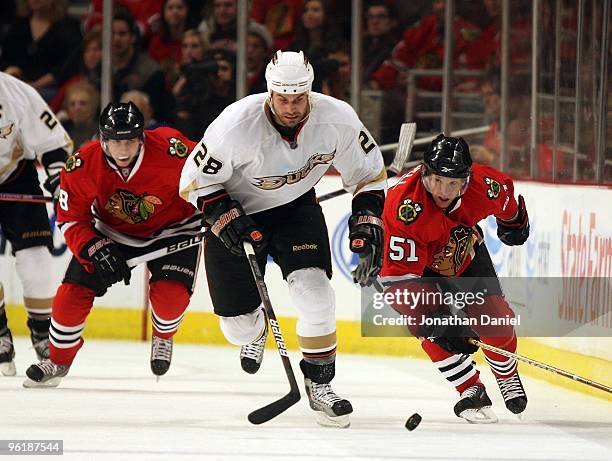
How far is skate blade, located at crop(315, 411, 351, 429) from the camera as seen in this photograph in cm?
450

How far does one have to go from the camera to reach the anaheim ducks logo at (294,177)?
4570 mm

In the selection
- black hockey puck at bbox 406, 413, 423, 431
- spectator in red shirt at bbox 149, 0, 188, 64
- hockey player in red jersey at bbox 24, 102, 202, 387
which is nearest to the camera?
black hockey puck at bbox 406, 413, 423, 431

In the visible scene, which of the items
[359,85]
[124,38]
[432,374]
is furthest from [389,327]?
[124,38]

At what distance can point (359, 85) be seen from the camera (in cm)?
733

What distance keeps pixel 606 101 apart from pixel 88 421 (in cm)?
261

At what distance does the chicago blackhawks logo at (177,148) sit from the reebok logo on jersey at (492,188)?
123 cm

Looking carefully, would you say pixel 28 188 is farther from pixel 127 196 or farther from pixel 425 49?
pixel 425 49

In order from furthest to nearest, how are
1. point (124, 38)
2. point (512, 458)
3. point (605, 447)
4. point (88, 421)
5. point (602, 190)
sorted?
1. point (124, 38)
2. point (602, 190)
3. point (88, 421)
4. point (605, 447)
5. point (512, 458)

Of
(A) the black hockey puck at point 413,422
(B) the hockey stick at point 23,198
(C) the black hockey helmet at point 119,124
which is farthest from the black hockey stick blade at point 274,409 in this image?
(B) the hockey stick at point 23,198

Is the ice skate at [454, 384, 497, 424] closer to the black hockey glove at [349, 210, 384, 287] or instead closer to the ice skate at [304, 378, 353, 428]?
the ice skate at [304, 378, 353, 428]

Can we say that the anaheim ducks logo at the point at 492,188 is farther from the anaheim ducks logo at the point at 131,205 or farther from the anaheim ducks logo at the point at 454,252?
the anaheim ducks logo at the point at 131,205

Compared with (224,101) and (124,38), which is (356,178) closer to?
(224,101)

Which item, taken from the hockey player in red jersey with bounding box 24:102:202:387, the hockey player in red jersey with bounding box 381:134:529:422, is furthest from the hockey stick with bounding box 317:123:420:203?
the hockey player in red jersey with bounding box 381:134:529:422

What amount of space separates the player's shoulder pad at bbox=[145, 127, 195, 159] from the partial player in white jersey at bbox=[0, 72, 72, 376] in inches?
26.5
